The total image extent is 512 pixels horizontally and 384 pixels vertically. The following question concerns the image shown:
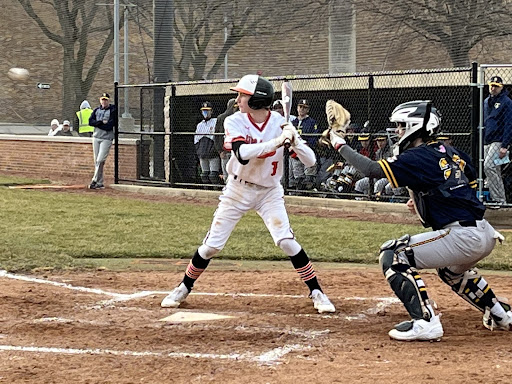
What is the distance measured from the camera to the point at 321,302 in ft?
20.9

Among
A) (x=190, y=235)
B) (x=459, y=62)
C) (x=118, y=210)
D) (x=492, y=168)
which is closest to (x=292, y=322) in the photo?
(x=190, y=235)

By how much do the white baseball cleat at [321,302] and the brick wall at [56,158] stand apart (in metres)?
13.0

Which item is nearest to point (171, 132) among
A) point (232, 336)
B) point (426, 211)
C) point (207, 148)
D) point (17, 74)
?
point (207, 148)

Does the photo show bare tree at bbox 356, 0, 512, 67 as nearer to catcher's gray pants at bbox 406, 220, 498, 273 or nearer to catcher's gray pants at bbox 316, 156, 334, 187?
catcher's gray pants at bbox 316, 156, 334, 187

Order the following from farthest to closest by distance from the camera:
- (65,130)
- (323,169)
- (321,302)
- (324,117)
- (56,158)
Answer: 1. (65,130)
2. (56,158)
3. (324,117)
4. (323,169)
5. (321,302)

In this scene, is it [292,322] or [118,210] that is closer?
[292,322]

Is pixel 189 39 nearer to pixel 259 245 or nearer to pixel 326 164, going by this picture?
pixel 326 164

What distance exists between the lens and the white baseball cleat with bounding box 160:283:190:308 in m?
6.49

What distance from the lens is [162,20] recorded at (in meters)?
19.5

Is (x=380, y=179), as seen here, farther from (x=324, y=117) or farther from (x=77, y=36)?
(x=77, y=36)

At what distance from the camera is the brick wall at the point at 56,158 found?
19297 millimetres

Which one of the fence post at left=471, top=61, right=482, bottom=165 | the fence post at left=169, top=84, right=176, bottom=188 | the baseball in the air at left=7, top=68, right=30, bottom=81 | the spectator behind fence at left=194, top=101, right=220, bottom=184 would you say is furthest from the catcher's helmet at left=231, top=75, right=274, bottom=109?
the baseball in the air at left=7, top=68, right=30, bottom=81

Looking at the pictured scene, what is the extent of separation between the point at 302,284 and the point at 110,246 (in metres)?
3.25

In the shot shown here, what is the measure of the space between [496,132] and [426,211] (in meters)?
6.83
